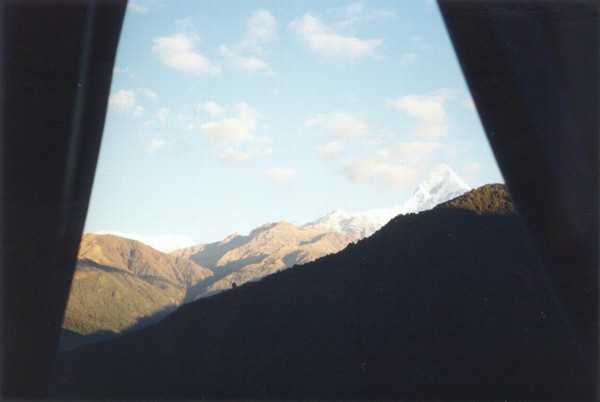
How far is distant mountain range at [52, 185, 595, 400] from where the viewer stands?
45.7 feet

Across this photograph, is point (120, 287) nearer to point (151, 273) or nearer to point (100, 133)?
point (151, 273)

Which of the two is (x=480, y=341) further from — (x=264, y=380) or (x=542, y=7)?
(x=542, y=7)

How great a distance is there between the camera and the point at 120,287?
76.5 metres

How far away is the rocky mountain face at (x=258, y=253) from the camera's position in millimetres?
113625

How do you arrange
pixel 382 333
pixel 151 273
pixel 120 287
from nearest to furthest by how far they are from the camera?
pixel 382 333 < pixel 120 287 < pixel 151 273

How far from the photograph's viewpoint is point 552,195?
249 cm

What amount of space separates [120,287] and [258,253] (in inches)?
3366

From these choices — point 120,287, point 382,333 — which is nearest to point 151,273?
point 120,287

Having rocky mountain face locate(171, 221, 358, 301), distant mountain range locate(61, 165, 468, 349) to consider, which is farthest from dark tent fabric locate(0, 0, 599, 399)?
rocky mountain face locate(171, 221, 358, 301)

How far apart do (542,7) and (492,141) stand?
2.36ft

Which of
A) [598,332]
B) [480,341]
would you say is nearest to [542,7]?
[598,332]

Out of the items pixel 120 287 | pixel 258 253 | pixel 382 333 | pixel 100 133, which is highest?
pixel 258 253

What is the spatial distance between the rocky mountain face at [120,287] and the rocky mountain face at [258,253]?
8.60 meters

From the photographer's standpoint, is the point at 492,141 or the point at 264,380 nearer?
the point at 492,141
